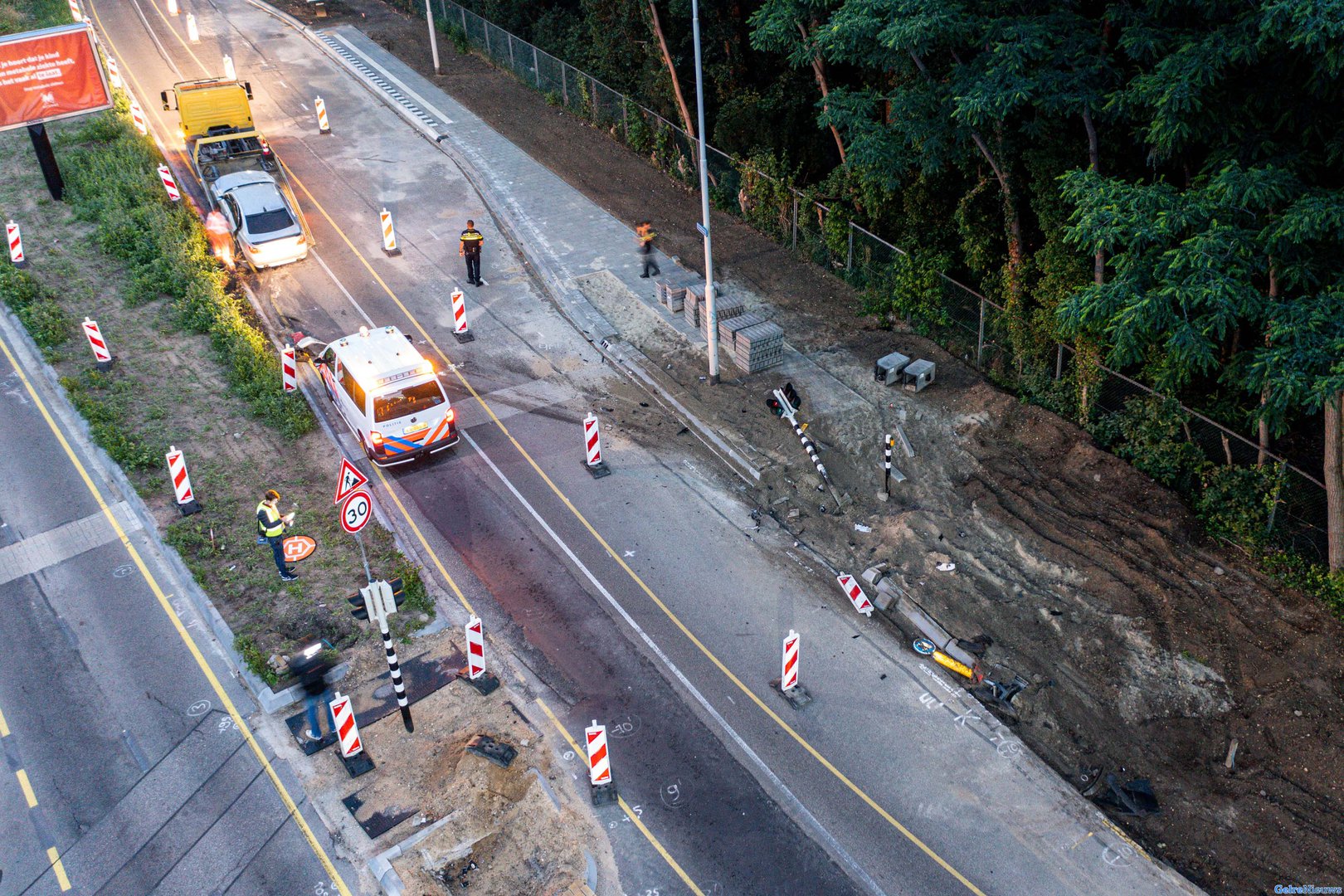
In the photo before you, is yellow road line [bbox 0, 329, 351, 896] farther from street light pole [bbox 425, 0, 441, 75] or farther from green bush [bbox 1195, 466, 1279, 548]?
street light pole [bbox 425, 0, 441, 75]

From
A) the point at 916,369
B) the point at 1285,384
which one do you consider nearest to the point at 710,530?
the point at 916,369

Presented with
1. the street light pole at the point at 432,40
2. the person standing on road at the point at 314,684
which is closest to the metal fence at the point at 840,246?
the street light pole at the point at 432,40

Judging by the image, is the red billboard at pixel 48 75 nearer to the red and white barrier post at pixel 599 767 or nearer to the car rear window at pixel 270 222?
the car rear window at pixel 270 222

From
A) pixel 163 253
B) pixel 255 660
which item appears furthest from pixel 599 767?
pixel 163 253

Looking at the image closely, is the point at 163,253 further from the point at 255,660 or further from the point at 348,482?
the point at 255,660

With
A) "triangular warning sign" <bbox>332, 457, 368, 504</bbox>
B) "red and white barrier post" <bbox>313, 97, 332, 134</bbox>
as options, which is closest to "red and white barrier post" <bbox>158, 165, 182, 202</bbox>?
"red and white barrier post" <bbox>313, 97, 332, 134</bbox>

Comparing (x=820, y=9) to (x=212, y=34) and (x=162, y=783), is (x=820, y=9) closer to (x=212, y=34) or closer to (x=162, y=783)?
(x=162, y=783)

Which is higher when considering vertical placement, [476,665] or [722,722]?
[476,665]
